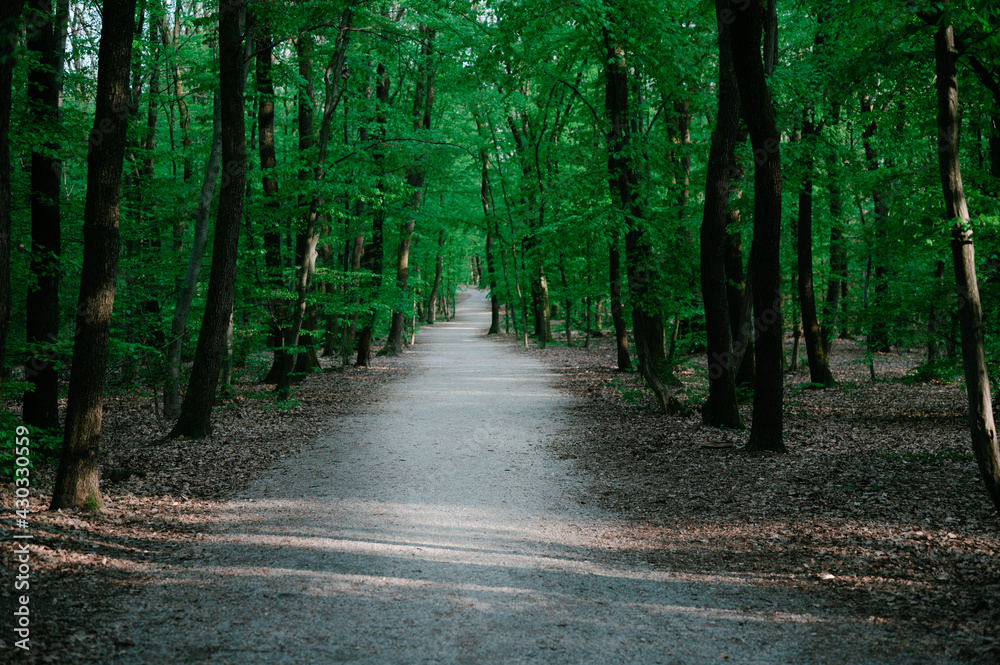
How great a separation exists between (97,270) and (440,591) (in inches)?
181

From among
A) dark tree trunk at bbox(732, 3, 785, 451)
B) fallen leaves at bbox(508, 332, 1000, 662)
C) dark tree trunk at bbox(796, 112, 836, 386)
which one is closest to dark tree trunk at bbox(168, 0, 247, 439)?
fallen leaves at bbox(508, 332, 1000, 662)

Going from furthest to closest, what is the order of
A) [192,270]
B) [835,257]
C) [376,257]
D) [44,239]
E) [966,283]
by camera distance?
[376,257]
[835,257]
[192,270]
[44,239]
[966,283]

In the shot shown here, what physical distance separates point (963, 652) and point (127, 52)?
846cm

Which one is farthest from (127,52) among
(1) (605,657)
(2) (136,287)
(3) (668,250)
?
(3) (668,250)

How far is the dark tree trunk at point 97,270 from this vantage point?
6105 millimetres

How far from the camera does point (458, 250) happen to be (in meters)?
46.8

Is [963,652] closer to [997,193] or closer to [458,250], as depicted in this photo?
[997,193]

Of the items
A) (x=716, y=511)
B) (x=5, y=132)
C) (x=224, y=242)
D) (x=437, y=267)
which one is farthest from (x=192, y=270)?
(x=437, y=267)

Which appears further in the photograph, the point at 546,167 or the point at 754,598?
the point at 546,167

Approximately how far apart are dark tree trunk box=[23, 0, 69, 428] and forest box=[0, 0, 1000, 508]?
1.4 inches

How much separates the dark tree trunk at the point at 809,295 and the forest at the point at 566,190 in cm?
7

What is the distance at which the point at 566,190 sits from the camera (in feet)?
47.8

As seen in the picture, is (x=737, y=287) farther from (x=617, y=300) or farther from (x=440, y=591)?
(x=440, y=591)

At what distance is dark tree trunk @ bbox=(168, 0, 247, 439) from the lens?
9750 millimetres
